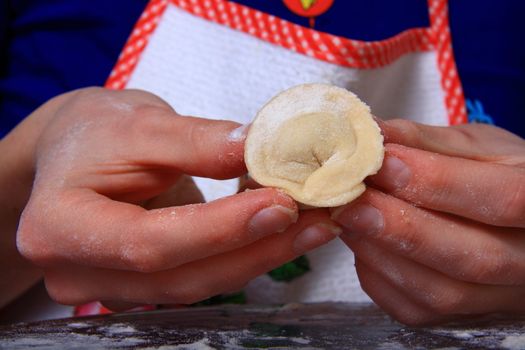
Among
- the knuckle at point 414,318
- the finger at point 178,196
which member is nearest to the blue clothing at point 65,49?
the finger at point 178,196

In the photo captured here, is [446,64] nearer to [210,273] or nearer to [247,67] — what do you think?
[247,67]

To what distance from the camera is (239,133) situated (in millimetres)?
561

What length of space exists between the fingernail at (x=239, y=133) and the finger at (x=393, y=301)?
0.64ft

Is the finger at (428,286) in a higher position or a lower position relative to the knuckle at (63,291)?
higher

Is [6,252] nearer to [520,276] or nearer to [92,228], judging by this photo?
[92,228]

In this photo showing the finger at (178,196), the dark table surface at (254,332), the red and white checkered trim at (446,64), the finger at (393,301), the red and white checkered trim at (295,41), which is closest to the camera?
the dark table surface at (254,332)

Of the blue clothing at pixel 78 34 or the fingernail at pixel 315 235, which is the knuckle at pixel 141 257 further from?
the blue clothing at pixel 78 34

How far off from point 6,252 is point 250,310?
0.35m

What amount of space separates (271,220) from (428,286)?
0.63 ft

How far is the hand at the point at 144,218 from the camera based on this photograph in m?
0.53

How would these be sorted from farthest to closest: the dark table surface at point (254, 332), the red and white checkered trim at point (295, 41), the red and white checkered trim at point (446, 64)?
the red and white checkered trim at point (446, 64)
the red and white checkered trim at point (295, 41)
the dark table surface at point (254, 332)

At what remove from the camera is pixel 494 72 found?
108 centimetres

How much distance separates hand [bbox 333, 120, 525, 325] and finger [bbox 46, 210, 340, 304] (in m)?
0.03

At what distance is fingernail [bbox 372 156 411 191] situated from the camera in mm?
531
